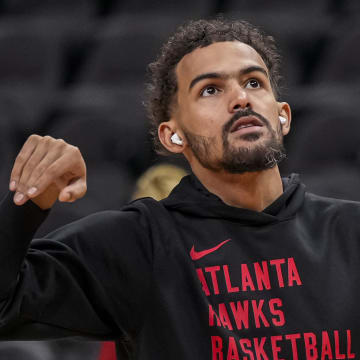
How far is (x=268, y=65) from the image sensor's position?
1.59 meters

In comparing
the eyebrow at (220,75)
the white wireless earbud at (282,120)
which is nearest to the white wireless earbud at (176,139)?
the eyebrow at (220,75)

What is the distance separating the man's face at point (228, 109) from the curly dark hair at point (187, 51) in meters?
0.03

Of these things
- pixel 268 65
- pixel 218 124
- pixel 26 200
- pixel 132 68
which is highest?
pixel 132 68

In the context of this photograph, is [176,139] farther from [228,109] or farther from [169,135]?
[228,109]

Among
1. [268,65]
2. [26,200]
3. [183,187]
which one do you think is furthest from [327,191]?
[26,200]

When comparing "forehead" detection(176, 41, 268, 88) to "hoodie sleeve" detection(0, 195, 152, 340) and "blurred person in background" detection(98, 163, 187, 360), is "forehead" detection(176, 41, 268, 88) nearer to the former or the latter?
"hoodie sleeve" detection(0, 195, 152, 340)

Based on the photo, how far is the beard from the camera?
52.9 inches

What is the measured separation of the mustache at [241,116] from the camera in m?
1.36

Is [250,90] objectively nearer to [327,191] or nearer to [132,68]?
[327,191]

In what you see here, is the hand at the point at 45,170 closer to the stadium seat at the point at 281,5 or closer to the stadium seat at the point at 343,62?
the stadium seat at the point at 343,62

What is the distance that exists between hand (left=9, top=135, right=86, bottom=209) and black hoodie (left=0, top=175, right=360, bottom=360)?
0.05 metres

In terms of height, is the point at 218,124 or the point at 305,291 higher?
the point at 218,124

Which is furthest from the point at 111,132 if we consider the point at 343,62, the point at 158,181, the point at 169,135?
the point at 169,135

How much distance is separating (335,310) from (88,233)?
45cm
